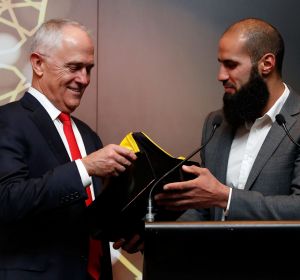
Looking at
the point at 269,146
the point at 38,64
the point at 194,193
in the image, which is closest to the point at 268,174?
the point at 269,146

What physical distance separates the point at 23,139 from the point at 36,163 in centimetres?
9

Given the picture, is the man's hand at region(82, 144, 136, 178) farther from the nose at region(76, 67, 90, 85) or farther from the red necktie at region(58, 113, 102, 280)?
the nose at region(76, 67, 90, 85)

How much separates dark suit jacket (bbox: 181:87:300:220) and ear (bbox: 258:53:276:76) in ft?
0.45

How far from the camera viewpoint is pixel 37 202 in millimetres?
1903

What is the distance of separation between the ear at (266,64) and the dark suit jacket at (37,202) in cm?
90

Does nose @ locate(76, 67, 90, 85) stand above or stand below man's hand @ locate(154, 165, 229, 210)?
above

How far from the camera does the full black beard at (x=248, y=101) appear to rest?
7.86 ft

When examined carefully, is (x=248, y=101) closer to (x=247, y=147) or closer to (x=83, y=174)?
(x=247, y=147)

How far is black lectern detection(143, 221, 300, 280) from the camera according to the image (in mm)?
1460

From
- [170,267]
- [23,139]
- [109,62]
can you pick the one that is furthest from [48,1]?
[170,267]

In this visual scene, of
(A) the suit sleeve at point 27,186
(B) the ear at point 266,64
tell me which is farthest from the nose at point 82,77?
(B) the ear at point 266,64

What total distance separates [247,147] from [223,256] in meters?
0.98

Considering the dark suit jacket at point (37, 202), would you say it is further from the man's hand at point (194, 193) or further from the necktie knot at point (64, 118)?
the man's hand at point (194, 193)

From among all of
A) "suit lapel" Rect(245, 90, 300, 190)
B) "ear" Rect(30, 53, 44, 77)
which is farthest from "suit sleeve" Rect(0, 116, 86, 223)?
"suit lapel" Rect(245, 90, 300, 190)
